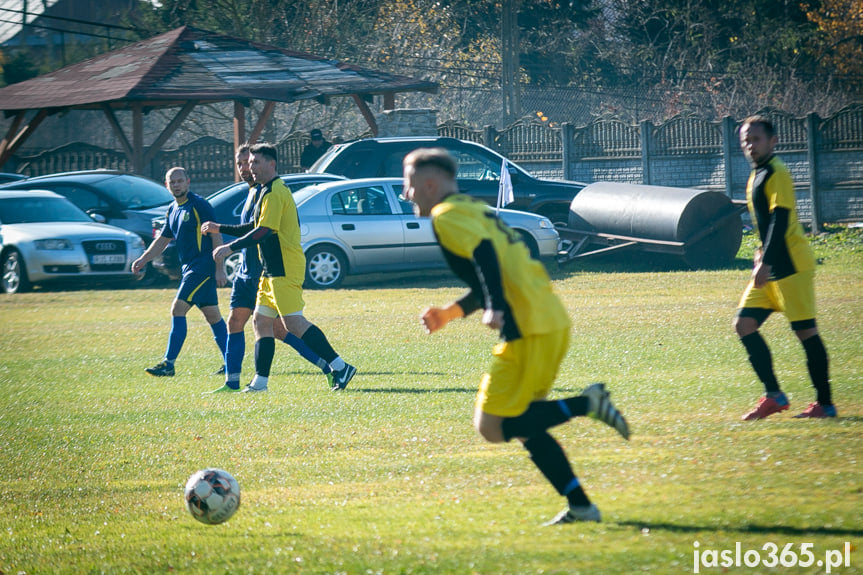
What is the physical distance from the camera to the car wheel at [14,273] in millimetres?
19078

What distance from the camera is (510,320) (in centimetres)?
462

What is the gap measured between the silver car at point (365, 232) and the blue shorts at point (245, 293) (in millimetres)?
7357

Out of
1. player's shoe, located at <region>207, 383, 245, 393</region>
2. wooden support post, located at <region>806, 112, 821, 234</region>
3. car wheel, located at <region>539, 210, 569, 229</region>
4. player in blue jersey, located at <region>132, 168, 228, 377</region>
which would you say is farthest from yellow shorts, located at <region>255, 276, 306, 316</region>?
wooden support post, located at <region>806, 112, 821, 234</region>

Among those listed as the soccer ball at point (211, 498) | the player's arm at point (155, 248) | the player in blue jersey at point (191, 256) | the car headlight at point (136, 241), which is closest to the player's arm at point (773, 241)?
the soccer ball at point (211, 498)

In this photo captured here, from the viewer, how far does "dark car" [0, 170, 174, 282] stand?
20453 millimetres

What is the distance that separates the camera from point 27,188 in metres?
21.7

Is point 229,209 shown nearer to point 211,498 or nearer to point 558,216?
point 558,216

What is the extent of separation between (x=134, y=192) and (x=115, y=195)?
1.22ft

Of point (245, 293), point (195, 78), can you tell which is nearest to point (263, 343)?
point (245, 293)

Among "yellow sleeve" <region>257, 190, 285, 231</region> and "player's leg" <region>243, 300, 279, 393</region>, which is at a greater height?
"yellow sleeve" <region>257, 190, 285, 231</region>

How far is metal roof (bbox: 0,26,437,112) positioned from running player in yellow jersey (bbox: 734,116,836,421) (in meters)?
18.2

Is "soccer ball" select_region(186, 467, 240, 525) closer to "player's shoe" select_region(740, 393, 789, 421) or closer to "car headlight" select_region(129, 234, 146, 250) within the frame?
"player's shoe" select_region(740, 393, 789, 421)

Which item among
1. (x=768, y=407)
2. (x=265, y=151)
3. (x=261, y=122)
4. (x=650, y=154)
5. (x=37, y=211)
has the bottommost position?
(x=768, y=407)

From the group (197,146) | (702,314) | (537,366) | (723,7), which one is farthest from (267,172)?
(723,7)
